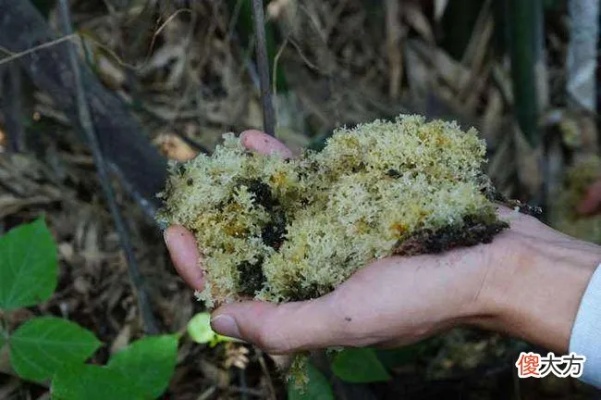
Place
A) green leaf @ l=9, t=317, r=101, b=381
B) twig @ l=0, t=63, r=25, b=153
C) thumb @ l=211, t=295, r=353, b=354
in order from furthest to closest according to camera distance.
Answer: twig @ l=0, t=63, r=25, b=153, green leaf @ l=9, t=317, r=101, b=381, thumb @ l=211, t=295, r=353, b=354

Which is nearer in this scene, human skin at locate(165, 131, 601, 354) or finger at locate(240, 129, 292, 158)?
human skin at locate(165, 131, 601, 354)

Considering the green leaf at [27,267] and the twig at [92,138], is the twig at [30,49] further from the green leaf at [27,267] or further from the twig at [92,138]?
the green leaf at [27,267]

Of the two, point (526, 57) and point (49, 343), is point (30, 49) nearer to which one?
point (49, 343)

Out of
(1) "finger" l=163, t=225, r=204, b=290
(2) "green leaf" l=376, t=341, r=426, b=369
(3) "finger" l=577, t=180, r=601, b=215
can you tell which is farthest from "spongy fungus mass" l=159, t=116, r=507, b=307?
(3) "finger" l=577, t=180, r=601, b=215

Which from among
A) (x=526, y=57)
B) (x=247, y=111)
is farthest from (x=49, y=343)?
(x=526, y=57)

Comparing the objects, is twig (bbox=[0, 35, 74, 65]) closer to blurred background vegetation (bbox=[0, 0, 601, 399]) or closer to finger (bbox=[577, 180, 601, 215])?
blurred background vegetation (bbox=[0, 0, 601, 399])

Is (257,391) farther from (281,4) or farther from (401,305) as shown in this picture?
(281,4)

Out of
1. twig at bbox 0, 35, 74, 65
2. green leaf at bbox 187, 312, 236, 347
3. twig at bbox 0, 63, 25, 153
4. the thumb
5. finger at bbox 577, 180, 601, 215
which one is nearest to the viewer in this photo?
the thumb

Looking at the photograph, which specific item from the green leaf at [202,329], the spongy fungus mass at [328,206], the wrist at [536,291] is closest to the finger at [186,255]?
the spongy fungus mass at [328,206]
